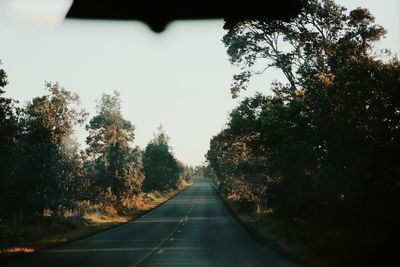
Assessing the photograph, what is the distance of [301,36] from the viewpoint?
82.7 feet

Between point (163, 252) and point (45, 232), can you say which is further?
point (45, 232)

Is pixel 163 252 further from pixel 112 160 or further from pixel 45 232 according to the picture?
pixel 112 160

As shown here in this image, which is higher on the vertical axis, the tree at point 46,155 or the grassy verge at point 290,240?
the tree at point 46,155

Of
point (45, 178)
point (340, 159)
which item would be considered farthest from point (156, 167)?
point (340, 159)

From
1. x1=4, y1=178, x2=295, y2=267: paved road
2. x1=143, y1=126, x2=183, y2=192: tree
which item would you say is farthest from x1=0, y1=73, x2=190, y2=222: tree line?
x1=143, y1=126, x2=183, y2=192: tree

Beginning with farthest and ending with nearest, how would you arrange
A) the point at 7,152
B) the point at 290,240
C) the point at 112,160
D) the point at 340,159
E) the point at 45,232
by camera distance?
the point at 112,160 → the point at 7,152 → the point at 45,232 → the point at 290,240 → the point at 340,159

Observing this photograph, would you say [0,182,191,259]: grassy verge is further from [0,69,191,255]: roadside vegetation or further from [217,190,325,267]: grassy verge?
[217,190,325,267]: grassy verge

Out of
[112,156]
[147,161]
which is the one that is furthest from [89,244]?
[147,161]

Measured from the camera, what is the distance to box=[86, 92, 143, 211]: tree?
48.7 metres

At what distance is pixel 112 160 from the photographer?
164ft

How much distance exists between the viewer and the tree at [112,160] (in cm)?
4869

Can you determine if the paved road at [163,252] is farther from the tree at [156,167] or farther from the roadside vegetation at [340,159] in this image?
the tree at [156,167]

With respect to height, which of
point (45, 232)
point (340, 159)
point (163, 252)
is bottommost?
point (163, 252)

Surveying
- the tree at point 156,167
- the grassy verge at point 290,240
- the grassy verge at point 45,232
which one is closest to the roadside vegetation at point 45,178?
the grassy verge at point 45,232
